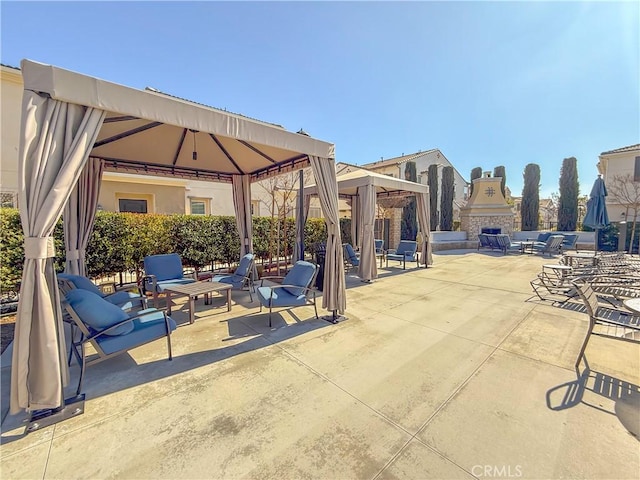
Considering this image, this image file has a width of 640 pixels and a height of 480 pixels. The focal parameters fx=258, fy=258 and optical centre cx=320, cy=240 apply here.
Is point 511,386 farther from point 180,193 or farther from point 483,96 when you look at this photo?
point 180,193

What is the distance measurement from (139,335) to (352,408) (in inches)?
92.8

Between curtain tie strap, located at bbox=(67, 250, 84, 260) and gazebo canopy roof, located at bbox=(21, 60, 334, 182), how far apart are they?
6.12ft

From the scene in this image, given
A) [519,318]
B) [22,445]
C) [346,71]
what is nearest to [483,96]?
[346,71]

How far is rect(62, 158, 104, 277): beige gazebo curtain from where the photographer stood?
14.8 feet

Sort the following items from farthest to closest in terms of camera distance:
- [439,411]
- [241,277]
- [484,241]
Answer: [484,241], [241,277], [439,411]

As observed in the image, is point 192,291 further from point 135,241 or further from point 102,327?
point 135,241

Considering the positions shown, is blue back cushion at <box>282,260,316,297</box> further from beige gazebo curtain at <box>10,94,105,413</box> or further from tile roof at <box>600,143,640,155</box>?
tile roof at <box>600,143,640,155</box>

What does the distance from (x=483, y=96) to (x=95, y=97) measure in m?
10.6

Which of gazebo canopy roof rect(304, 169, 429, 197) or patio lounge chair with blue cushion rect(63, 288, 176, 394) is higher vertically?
gazebo canopy roof rect(304, 169, 429, 197)

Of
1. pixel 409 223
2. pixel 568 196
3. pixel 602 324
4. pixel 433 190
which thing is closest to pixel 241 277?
pixel 602 324

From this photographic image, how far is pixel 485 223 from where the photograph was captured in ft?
55.6

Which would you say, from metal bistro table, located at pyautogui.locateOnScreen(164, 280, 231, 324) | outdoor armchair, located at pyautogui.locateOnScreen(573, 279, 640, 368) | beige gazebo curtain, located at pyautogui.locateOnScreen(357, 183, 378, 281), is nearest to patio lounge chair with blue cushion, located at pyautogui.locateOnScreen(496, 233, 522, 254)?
beige gazebo curtain, located at pyautogui.locateOnScreen(357, 183, 378, 281)

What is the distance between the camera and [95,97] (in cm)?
229

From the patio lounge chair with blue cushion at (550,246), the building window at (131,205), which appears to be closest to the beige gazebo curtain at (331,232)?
the building window at (131,205)
